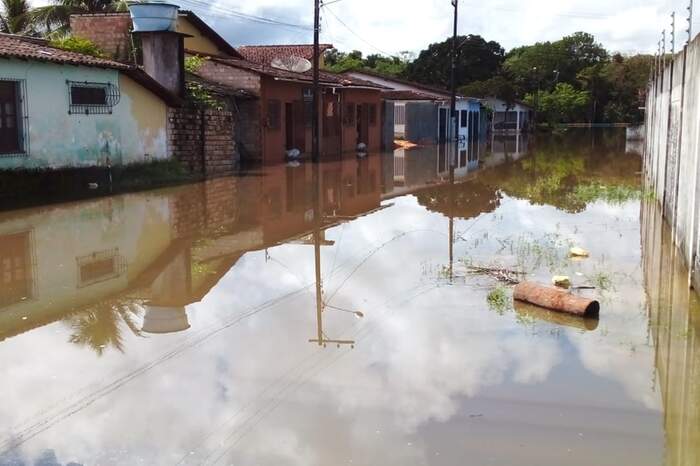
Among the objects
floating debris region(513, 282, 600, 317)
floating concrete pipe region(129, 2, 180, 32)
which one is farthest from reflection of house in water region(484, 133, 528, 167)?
floating debris region(513, 282, 600, 317)

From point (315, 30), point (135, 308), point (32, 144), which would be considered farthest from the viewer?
point (315, 30)

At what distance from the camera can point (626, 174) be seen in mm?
24766

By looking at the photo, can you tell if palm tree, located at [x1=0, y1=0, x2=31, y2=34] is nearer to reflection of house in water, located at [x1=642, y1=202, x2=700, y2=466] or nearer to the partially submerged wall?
the partially submerged wall

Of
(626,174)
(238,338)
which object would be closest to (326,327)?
(238,338)

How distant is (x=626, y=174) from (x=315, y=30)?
11527 millimetres

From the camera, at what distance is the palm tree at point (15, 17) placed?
106 feet

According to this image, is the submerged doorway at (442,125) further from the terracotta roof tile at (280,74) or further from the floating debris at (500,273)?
the floating debris at (500,273)

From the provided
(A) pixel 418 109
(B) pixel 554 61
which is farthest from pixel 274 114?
(B) pixel 554 61

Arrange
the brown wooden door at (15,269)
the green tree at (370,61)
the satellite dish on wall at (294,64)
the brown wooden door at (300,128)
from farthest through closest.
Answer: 1. the green tree at (370,61)
2. the satellite dish on wall at (294,64)
3. the brown wooden door at (300,128)
4. the brown wooden door at (15,269)

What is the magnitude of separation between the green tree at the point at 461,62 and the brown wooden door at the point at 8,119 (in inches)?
2336

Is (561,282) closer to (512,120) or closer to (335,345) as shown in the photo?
(335,345)

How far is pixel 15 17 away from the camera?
107 ft

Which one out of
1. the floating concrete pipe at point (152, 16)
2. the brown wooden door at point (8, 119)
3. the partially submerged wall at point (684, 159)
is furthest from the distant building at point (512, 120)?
the brown wooden door at point (8, 119)

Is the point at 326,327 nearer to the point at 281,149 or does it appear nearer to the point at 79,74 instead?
the point at 79,74
